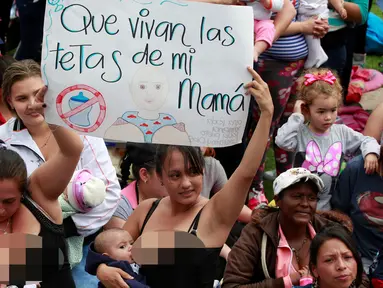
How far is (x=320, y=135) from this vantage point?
4.91 m

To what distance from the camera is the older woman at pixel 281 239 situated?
158 inches

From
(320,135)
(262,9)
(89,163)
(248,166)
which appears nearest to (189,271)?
(248,166)

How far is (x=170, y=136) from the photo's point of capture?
3.37 m

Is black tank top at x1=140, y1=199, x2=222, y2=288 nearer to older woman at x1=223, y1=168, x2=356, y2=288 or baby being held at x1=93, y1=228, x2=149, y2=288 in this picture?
baby being held at x1=93, y1=228, x2=149, y2=288

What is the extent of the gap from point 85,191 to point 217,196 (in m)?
0.89

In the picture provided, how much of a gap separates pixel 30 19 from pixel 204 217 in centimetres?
397

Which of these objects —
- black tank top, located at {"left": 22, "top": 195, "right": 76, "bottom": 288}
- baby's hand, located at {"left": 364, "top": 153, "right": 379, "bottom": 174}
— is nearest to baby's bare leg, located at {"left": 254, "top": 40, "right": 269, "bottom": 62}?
baby's hand, located at {"left": 364, "top": 153, "right": 379, "bottom": 174}

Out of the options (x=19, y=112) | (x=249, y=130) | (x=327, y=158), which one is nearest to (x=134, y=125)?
(x=19, y=112)

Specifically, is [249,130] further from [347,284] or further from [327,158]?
[347,284]

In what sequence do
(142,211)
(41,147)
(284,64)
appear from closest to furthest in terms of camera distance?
(142,211) → (41,147) → (284,64)

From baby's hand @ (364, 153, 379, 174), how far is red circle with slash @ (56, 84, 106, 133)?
5.75 ft

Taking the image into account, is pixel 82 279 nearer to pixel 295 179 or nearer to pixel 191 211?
pixel 191 211

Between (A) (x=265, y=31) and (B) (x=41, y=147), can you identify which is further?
(A) (x=265, y=31)

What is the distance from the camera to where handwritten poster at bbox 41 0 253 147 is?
334cm
